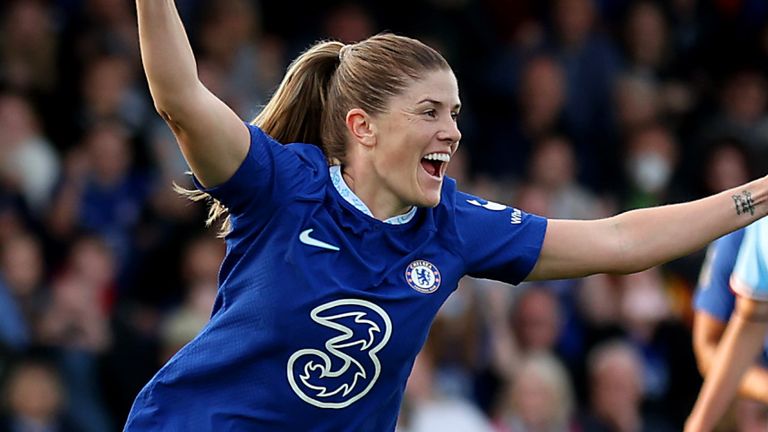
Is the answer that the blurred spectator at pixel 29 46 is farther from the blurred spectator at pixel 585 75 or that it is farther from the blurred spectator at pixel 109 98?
the blurred spectator at pixel 585 75

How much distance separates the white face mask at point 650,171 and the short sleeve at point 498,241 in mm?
5638

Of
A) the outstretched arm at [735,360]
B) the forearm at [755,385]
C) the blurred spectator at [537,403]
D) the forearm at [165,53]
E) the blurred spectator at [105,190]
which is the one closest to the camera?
the forearm at [165,53]

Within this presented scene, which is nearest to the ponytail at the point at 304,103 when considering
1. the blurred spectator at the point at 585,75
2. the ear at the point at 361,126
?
the ear at the point at 361,126

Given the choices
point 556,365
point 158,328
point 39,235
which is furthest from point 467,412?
point 39,235

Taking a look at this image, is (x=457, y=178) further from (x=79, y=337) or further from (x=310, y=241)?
(x=310, y=241)

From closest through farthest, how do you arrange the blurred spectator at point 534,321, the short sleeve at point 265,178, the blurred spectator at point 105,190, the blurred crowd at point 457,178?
the short sleeve at point 265,178, the blurred crowd at point 457,178, the blurred spectator at point 105,190, the blurred spectator at point 534,321

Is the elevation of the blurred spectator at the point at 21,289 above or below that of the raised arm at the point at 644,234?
below

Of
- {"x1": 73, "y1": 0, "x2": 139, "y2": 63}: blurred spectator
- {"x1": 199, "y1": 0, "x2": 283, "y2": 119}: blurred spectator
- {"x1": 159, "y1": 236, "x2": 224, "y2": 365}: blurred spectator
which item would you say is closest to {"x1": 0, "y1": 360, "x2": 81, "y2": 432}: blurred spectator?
{"x1": 159, "y1": 236, "x2": 224, "y2": 365}: blurred spectator

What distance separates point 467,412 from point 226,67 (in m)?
2.66

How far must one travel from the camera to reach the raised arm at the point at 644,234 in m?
3.96

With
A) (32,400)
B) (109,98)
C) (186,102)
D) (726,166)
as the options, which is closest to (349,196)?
(186,102)

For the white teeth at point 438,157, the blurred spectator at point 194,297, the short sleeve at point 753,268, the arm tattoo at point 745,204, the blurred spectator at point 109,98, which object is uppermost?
the white teeth at point 438,157

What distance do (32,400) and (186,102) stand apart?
3.70 meters

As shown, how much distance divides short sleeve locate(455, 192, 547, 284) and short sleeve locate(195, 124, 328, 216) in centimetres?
43
